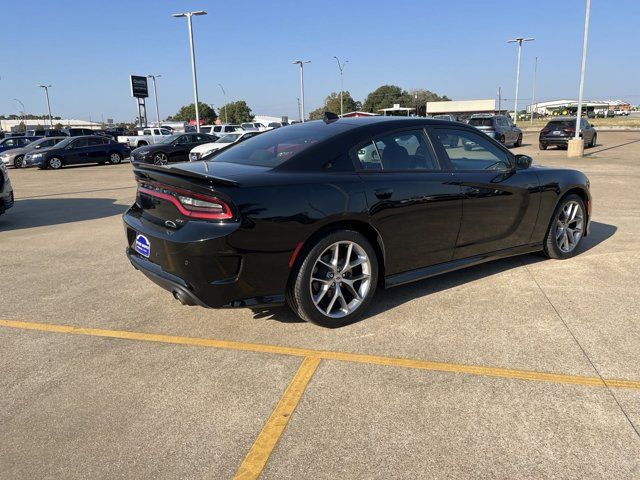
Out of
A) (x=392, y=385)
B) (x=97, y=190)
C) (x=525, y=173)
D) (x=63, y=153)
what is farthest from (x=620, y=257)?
(x=63, y=153)

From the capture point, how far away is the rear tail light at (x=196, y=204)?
10.9 ft

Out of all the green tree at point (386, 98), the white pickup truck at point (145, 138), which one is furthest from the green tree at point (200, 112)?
the white pickup truck at point (145, 138)

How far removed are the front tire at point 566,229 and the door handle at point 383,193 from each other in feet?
7.93

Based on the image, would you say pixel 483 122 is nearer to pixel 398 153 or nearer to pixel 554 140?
pixel 554 140

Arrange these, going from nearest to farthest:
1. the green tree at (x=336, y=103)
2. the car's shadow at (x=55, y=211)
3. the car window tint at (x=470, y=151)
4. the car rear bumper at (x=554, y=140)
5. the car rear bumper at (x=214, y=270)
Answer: the car rear bumper at (x=214, y=270)
the car window tint at (x=470, y=151)
the car's shadow at (x=55, y=211)
the car rear bumper at (x=554, y=140)
the green tree at (x=336, y=103)

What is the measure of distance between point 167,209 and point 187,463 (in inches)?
71.1

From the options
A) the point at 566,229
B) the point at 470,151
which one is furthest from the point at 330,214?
the point at 566,229

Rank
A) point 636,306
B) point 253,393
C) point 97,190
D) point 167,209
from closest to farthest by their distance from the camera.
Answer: point 253,393 → point 167,209 → point 636,306 → point 97,190

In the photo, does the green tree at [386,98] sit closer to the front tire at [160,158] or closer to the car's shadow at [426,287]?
the front tire at [160,158]

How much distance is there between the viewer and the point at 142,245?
3.85 meters

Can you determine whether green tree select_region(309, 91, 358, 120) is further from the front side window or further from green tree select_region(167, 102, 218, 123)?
the front side window

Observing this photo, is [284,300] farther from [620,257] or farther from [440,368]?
[620,257]

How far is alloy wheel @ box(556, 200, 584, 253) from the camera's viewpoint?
559cm

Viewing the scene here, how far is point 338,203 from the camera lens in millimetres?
3697
